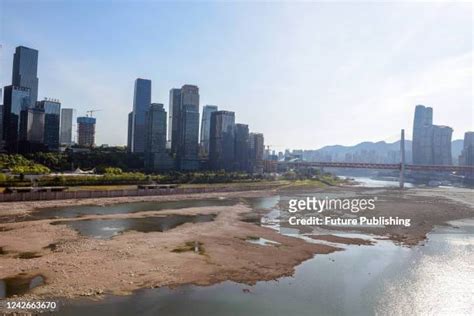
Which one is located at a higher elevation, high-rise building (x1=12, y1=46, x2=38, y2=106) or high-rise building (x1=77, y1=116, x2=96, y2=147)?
high-rise building (x1=12, y1=46, x2=38, y2=106)

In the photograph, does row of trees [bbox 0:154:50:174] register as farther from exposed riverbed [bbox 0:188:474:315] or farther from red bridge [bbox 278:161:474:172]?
red bridge [bbox 278:161:474:172]

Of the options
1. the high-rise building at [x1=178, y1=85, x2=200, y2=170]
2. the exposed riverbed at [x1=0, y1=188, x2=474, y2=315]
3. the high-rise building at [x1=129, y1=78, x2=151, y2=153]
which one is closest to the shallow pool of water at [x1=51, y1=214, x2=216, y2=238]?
the exposed riverbed at [x1=0, y1=188, x2=474, y2=315]

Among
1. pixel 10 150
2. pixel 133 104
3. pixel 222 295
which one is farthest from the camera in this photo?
pixel 133 104

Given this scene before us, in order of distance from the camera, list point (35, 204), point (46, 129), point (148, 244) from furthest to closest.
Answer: point (46, 129) < point (35, 204) < point (148, 244)

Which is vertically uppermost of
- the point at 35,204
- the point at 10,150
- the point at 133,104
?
the point at 133,104

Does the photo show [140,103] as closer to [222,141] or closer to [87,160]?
[222,141]

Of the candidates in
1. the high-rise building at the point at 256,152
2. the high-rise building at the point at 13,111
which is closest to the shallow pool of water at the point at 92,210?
the high-rise building at the point at 13,111

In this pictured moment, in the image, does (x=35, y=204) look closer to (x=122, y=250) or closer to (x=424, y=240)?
(x=122, y=250)

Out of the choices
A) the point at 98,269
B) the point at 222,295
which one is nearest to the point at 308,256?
the point at 222,295
